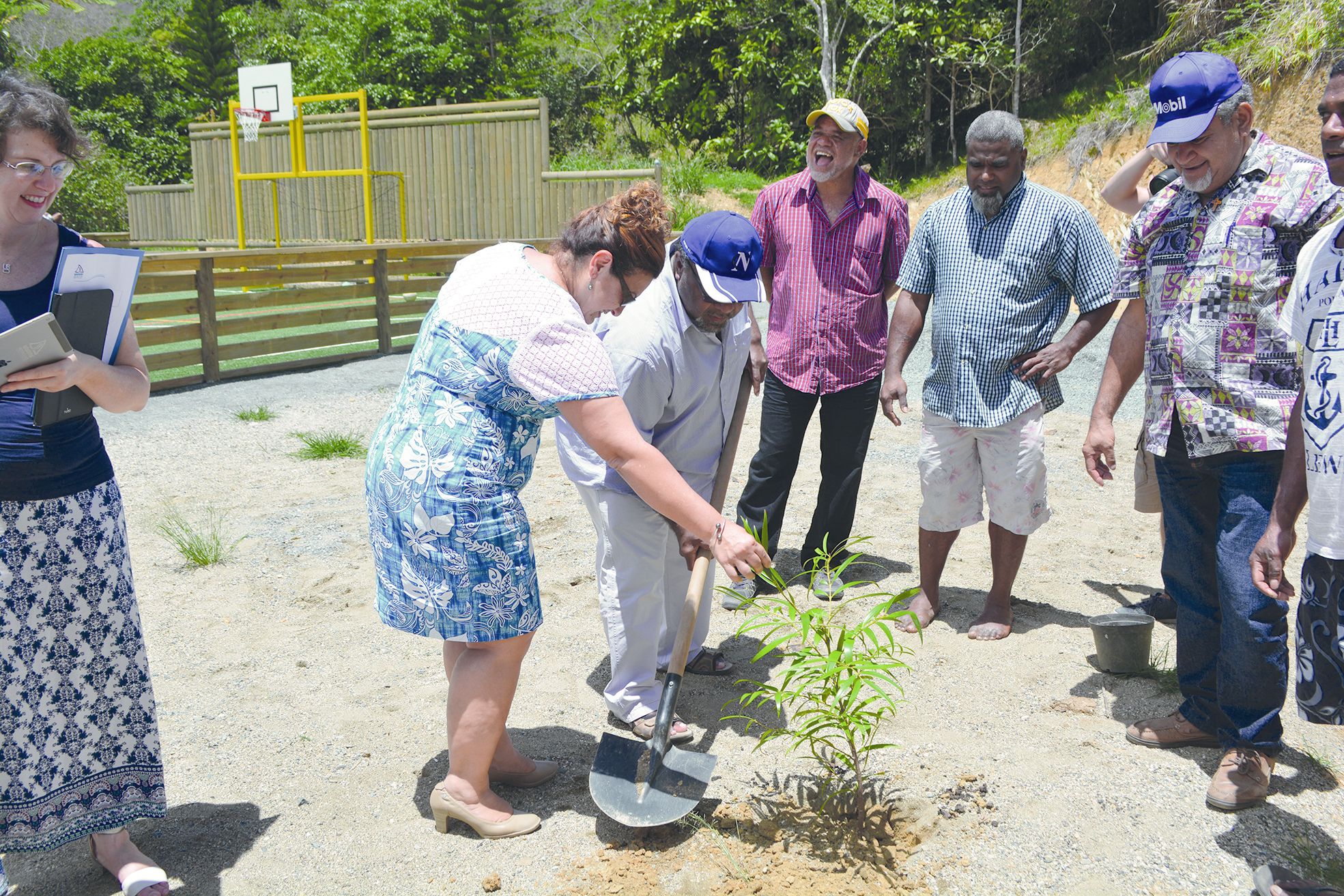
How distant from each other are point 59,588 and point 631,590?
1.52m

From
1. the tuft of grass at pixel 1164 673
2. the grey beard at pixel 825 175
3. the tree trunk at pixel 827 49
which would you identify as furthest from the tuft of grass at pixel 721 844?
the tree trunk at pixel 827 49

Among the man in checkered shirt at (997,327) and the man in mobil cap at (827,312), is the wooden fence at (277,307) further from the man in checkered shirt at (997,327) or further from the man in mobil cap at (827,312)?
the man in checkered shirt at (997,327)

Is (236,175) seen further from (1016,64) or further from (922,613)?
(922,613)

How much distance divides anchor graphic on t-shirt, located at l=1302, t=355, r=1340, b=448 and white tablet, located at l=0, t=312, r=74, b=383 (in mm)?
2601

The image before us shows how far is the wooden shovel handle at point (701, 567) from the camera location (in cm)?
282

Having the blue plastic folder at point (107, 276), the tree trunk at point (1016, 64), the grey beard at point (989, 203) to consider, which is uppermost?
the tree trunk at point (1016, 64)

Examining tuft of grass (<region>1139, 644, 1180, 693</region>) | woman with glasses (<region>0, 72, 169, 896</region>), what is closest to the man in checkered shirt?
tuft of grass (<region>1139, 644, 1180, 693</region>)

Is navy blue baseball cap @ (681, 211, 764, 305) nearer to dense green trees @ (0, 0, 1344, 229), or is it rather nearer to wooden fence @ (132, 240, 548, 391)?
wooden fence @ (132, 240, 548, 391)

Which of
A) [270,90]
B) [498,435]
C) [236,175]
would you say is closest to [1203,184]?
[498,435]

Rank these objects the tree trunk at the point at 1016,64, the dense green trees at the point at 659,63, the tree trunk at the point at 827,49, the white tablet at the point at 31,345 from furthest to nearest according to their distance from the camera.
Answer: the tree trunk at the point at 827,49, the dense green trees at the point at 659,63, the tree trunk at the point at 1016,64, the white tablet at the point at 31,345

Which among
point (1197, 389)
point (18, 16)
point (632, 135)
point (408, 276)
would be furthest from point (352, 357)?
point (18, 16)

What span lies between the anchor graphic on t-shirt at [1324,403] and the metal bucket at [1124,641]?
1558mm

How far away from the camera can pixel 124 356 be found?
2508 mm

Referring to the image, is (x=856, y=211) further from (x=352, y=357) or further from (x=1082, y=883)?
(x=352, y=357)
